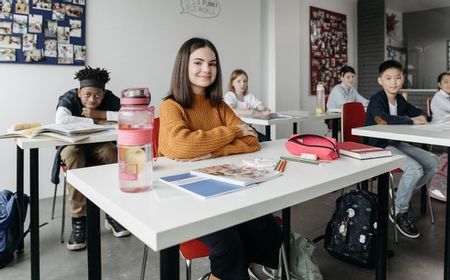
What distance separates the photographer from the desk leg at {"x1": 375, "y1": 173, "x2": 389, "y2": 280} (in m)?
1.29

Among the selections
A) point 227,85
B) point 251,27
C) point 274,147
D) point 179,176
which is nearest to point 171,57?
point 227,85

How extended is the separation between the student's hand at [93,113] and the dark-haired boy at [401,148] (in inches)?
69.6

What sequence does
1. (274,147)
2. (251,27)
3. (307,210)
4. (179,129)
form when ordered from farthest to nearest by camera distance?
1. (251,27)
2. (307,210)
3. (274,147)
4. (179,129)

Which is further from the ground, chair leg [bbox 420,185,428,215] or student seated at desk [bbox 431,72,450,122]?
student seated at desk [bbox 431,72,450,122]

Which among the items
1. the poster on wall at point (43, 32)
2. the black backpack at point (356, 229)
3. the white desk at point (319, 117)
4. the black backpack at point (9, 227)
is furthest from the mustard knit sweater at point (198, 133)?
the poster on wall at point (43, 32)

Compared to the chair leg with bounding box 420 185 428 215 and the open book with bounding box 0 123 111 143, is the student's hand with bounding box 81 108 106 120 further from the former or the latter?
the chair leg with bounding box 420 185 428 215

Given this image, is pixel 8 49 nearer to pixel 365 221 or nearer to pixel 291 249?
pixel 291 249

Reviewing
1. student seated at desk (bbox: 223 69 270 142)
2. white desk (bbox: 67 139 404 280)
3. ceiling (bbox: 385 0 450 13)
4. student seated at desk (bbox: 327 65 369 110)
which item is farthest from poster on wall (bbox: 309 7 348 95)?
white desk (bbox: 67 139 404 280)

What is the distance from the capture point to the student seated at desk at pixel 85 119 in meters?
2.23

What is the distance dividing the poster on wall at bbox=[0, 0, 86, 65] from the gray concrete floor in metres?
1.38

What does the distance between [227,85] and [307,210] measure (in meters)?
1.80

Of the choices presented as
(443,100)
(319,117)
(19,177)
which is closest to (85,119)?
(19,177)

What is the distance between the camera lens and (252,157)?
4.27 ft

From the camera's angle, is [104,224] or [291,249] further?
[104,224]
